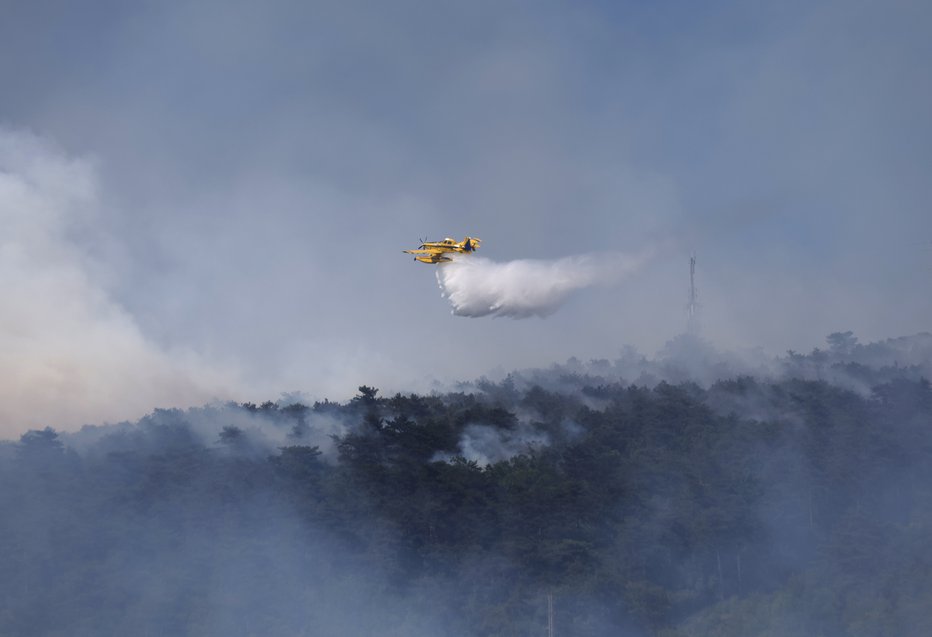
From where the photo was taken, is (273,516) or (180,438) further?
(180,438)

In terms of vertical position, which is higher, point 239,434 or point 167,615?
point 239,434

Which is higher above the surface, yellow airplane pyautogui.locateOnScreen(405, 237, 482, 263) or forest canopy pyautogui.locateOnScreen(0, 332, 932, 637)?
yellow airplane pyautogui.locateOnScreen(405, 237, 482, 263)

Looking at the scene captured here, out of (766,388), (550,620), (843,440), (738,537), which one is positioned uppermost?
(766,388)

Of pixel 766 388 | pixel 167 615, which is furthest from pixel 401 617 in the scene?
pixel 766 388

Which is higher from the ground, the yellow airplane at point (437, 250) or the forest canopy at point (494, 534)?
the yellow airplane at point (437, 250)

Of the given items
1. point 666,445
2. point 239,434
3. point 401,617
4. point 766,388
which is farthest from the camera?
point 766,388

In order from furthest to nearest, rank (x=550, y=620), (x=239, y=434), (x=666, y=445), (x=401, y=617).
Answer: (x=239, y=434) < (x=666, y=445) < (x=401, y=617) < (x=550, y=620)

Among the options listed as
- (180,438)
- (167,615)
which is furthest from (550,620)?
(180,438)

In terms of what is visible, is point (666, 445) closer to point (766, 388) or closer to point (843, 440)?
point (843, 440)

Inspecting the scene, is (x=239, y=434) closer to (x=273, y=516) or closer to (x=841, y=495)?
(x=273, y=516)
